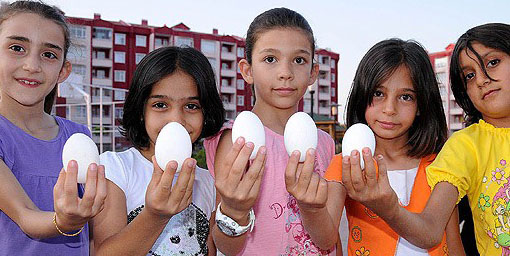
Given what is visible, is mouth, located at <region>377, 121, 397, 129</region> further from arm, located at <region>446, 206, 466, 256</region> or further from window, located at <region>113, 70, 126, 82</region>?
window, located at <region>113, 70, 126, 82</region>

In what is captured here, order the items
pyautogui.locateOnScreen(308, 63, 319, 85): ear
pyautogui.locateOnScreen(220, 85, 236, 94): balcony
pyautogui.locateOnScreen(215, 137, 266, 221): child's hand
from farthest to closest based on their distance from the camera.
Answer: pyautogui.locateOnScreen(220, 85, 236, 94): balcony < pyautogui.locateOnScreen(308, 63, 319, 85): ear < pyautogui.locateOnScreen(215, 137, 266, 221): child's hand

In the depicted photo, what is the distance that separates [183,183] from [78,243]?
880 mm

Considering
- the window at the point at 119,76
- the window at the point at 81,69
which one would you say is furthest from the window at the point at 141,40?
the window at the point at 81,69

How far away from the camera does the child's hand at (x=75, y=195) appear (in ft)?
5.33

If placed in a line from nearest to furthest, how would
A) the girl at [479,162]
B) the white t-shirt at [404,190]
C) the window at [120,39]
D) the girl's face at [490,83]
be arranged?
the girl at [479,162], the girl's face at [490,83], the white t-shirt at [404,190], the window at [120,39]

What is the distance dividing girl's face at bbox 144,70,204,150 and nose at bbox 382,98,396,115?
90 cm

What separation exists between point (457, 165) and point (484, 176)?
163 mm

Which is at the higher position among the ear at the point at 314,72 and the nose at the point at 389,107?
the ear at the point at 314,72

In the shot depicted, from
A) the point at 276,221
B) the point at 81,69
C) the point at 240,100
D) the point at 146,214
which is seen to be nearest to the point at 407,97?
the point at 276,221

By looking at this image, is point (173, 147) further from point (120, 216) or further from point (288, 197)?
point (288, 197)

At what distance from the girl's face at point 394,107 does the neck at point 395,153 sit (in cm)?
7

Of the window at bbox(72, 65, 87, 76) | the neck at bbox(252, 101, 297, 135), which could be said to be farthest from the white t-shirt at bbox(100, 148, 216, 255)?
the window at bbox(72, 65, 87, 76)

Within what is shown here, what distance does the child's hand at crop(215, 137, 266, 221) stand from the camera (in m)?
1.77

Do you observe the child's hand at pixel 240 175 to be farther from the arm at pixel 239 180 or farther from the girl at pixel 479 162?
the girl at pixel 479 162
